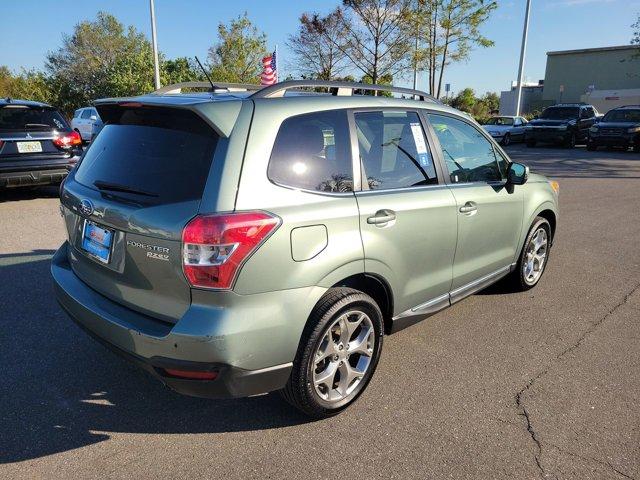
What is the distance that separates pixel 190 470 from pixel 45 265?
146 inches

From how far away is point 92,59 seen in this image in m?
41.4

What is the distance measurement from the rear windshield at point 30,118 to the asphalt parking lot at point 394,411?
4.51 meters

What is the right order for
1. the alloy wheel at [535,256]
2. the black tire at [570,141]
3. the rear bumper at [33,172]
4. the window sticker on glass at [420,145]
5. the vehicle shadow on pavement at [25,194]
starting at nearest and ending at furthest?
the window sticker on glass at [420,145] → the alloy wheel at [535,256] → the rear bumper at [33,172] → the vehicle shadow on pavement at [25,194] → the black tire at [570,141]

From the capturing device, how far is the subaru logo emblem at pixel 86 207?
273 cm

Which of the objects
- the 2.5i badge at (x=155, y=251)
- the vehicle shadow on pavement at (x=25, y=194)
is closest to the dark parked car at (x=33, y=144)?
the vehicle shadow on pavement at (x=25, y=194)

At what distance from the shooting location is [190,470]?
2.42 metres

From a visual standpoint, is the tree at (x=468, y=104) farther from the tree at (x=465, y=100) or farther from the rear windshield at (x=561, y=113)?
the rear windshield at (x=561, y=113)

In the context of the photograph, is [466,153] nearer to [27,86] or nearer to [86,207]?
[86,207]

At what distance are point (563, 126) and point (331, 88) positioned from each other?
73.6ft

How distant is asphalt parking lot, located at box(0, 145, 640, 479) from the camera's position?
8.12 ft

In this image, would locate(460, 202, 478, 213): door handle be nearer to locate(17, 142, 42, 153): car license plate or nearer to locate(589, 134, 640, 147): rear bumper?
locate(17, 142, 42, 153): car license plate

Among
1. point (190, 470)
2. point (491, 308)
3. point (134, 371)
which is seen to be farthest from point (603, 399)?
point (134, 371)

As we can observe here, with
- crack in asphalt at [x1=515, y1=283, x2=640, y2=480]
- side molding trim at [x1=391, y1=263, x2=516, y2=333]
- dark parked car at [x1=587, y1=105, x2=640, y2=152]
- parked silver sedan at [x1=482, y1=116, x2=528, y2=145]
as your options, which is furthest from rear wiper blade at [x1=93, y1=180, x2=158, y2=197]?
parked silver sedan at [x1=482, y1=116, x2=528, y2=145]

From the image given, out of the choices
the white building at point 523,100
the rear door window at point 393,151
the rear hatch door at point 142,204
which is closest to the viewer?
the rear hatch door at point 142,204
